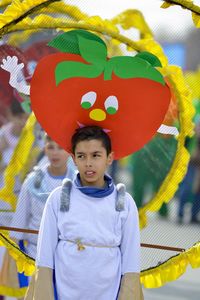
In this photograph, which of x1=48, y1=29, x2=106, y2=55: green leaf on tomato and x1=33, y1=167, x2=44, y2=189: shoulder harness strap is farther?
x1=33, y1=167, x2=44, y2=189: shoulder harness strap

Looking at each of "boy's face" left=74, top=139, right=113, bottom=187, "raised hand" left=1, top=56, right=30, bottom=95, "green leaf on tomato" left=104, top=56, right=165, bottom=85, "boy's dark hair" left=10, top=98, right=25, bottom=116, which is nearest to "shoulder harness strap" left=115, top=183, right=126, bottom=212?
"boy's face" left=74, top=139, right=113, bottom=187

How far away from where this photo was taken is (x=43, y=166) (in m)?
7.32

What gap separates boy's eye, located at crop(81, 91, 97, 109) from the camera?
5.48m

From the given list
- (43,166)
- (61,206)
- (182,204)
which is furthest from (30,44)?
(182,204)

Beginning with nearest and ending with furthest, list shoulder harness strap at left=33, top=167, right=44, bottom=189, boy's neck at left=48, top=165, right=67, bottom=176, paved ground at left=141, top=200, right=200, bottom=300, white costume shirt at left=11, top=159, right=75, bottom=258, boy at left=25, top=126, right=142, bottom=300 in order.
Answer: boy at left=25, top=126, right=142, bottom=300, paved ground at left=141, top=200, right=200, bottom=300, white costume shirt at left=11, top=159, right=75, bottom=258, shoulder harness strap at left=33, top=167, right=44, bottom=189, boy's neck at left=48, top=165, right=67, bottom=176

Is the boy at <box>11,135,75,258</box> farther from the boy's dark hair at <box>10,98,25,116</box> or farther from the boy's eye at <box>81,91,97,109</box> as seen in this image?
the boy's eye at <box>81,91,97,109</box>

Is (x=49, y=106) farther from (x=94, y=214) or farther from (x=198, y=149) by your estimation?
(x=198, y=149)

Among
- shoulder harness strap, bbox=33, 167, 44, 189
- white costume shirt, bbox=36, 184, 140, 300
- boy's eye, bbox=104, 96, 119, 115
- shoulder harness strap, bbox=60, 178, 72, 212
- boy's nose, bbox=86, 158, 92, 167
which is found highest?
shoulder harness strap, bbox=33, 167, 44, 189

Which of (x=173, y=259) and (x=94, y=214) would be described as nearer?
(x=94, y=214)

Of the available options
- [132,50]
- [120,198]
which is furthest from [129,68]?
[132,50]

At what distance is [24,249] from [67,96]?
144 cm

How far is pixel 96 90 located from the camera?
5.52 metres

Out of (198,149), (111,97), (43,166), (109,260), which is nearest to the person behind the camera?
(109,260)

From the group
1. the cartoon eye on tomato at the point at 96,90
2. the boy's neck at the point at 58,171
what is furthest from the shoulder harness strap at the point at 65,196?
the boy's neck at the point at 58,171
